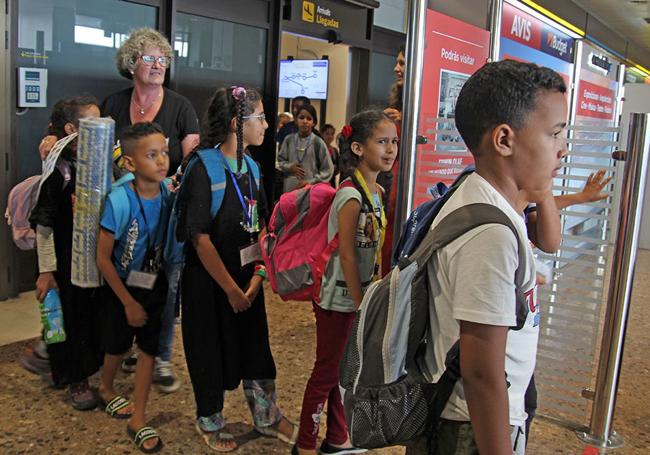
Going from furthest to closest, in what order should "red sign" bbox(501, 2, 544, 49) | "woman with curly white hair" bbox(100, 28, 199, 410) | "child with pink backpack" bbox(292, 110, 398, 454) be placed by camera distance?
1. "red sign" bbox(501, 2, 544, 49)
2. "woman with curly white hair" bbox(100, 28, 199, 410)
3. "child with pink backpack" bbox(292, 110, 398, 454)

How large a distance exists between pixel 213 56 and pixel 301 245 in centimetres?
416

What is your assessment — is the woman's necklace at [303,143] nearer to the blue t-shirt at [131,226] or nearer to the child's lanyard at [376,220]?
the blue t-shirt at [131,226]

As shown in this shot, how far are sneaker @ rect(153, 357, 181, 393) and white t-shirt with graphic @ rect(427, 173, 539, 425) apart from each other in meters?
2.19

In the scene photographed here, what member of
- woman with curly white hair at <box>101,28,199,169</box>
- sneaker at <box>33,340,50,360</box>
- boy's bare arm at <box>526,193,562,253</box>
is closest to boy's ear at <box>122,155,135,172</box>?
woman with curly white hair at <box>101,28,199,169</box>

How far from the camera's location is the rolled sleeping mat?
2.53 metres

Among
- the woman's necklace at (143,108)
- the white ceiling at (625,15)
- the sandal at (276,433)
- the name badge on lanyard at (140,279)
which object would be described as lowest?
the sandal at (276,433)

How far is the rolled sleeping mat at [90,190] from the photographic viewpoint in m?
2.53

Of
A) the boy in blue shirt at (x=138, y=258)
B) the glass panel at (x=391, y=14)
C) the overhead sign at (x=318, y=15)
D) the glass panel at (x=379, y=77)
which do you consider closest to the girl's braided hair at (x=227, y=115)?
the boy in blue shirt at (x=138, y=258)

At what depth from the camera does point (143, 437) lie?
2613mm

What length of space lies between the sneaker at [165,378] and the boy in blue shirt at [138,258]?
444 mm

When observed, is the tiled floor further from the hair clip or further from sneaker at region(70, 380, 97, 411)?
the hair clip

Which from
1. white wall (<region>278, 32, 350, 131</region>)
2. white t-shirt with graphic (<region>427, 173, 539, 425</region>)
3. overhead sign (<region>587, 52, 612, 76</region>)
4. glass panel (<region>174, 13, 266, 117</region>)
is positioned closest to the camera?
white t-shirt with graphic (<region>427, 173, 539, 425</region>)

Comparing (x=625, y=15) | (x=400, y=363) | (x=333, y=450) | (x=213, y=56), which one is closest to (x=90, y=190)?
(x=333, y=450)

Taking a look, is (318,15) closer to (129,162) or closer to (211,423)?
(129,162)
